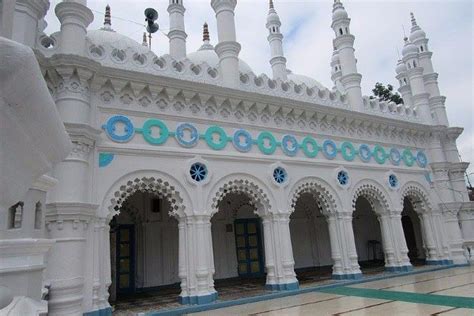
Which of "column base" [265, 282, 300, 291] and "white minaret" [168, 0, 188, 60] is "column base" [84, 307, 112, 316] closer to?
"column base" [265, 282, 300, 291]

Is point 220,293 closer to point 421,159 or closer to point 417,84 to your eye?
point 421,159

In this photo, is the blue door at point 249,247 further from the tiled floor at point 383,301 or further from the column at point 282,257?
the tiled floor at point 383,301

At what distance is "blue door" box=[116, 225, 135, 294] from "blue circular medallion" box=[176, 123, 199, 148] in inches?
136

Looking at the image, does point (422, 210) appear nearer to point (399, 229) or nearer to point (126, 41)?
point (399, 229)

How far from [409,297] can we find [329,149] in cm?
436

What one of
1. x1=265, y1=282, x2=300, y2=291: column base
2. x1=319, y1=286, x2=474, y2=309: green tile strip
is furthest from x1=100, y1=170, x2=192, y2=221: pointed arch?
x1=319, y1=286, x2=474, y2=309: green tile strip

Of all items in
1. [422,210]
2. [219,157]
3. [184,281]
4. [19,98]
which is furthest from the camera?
[422,210]

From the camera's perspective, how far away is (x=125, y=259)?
31.0 ft

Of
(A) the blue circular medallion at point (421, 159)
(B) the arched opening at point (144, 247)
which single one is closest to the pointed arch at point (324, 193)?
(B) the arched opening at point (144, 247)

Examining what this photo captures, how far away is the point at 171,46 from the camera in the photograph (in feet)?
36.8

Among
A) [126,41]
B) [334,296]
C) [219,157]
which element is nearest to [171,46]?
[126,41]

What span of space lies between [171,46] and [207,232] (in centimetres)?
644

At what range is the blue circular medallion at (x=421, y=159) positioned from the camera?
1217cm

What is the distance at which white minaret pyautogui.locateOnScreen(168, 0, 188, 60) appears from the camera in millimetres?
11148
